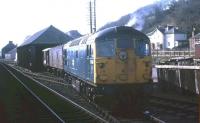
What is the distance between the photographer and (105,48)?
16547 mm

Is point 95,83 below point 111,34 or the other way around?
below

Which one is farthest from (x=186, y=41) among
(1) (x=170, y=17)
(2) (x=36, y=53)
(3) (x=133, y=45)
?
(3) (x=133, y=45)

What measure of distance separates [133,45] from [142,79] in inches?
48.6

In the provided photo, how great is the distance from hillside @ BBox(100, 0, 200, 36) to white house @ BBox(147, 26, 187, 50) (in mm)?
2892

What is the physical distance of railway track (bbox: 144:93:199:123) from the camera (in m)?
14.4

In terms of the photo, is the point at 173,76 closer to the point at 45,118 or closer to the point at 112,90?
the point at 112,90

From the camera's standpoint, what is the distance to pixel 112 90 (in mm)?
16094

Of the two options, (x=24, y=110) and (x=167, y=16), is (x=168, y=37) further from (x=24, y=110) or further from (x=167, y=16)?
(x=24, y=110)

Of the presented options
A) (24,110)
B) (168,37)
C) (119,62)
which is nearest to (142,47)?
(119,62)

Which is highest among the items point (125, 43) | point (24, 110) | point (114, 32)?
point (114, 32)

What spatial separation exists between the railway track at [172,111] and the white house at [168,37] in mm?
79857

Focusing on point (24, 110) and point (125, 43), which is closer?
point (125, 43)

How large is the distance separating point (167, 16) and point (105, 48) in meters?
113

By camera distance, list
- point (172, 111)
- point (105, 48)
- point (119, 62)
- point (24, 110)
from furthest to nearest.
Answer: point (24, 110) < point (105, 48) < point (119, 62) < point (172, 111)
